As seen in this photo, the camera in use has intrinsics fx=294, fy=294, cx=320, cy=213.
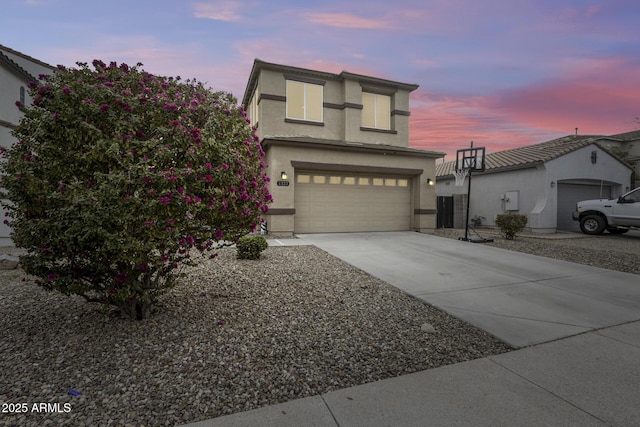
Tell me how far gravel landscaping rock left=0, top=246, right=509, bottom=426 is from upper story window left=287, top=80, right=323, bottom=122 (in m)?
9.77

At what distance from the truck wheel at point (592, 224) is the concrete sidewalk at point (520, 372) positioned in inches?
352

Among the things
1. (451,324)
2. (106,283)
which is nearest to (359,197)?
(451,324)

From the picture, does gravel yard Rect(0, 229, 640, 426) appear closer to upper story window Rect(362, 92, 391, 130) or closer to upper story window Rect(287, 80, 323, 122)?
upper story window Rect(287, 80, 323, 122)

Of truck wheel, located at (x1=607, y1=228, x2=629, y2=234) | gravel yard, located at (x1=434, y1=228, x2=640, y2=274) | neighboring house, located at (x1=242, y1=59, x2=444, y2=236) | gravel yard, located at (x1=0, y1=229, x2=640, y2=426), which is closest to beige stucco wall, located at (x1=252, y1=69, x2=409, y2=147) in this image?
neighboring house, located at (x1=242, y1=59, x2=444, y2=236)

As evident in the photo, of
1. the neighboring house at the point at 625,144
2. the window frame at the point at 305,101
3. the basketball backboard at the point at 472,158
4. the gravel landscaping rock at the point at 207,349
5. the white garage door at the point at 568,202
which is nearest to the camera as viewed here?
the gravel landscaping rock at the point at 207,349

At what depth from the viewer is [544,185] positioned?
14000 mm

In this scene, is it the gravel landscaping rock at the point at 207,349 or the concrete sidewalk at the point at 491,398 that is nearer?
the concrete sidewalk at the point at 491,398

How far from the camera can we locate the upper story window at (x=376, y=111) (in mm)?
13992

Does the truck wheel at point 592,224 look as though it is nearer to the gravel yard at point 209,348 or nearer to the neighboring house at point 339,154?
the neighboring house at point 339,154

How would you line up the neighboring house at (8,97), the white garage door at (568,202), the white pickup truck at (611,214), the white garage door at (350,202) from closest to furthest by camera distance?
the neighboring house at (8,97)
the white pickup truck at (611,214)
the white garage door at (350,202)
the white garage door at (568,202)

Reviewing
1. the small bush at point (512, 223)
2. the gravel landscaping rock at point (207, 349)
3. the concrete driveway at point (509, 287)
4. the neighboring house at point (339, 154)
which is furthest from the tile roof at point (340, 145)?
the gravel landscaping rock at point (207, 349)

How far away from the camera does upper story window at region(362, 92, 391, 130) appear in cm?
1399

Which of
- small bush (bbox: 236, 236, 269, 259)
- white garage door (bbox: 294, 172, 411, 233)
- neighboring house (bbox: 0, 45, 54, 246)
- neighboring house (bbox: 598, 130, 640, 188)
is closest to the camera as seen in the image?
small bush (bbox: 236, 236, 269, 259)

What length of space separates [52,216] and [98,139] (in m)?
0.84
